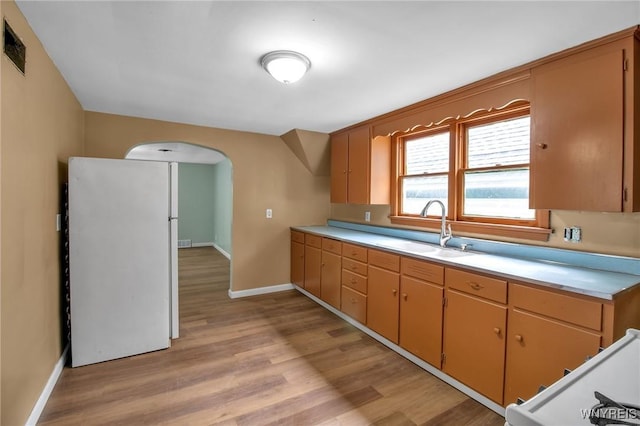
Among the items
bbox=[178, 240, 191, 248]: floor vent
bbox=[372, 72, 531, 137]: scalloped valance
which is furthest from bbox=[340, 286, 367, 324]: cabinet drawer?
bbox=[178, 240, 191, 248]: floor vent

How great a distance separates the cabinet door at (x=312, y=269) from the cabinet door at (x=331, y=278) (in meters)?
0.10

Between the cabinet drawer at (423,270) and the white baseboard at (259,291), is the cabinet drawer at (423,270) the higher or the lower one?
the higher one

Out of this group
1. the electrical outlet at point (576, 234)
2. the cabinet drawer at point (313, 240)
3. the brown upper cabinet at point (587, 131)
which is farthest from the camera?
the cabinet drawer at point (313, 240)

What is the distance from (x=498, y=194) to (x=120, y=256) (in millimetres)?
3191

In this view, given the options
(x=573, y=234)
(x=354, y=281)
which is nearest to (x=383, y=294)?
(x=354, y=281)

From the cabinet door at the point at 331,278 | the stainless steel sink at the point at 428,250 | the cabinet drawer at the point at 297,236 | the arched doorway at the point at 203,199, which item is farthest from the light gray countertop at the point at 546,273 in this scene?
the arched doorway at the point at 203,199

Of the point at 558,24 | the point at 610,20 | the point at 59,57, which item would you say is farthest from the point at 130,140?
the point at 610,20

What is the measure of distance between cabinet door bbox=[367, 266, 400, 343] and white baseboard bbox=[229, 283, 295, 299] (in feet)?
5.78

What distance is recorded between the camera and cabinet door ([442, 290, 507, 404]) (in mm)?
1823

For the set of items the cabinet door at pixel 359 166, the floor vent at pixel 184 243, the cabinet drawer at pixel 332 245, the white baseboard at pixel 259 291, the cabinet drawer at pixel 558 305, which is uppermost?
the cabinet door at pixel 359 166

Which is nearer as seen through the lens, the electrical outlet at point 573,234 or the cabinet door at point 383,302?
the electrical outlet at point 573,234

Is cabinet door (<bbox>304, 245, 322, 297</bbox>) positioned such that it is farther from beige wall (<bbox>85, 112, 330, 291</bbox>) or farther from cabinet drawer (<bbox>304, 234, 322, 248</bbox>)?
beige wall (<bbox>85, 112, 330, 291</bbox>)

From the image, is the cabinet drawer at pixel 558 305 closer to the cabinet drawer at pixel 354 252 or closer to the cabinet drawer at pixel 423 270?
the cabinet drawer at pixel 423 270

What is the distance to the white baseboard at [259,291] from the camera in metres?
4.00
